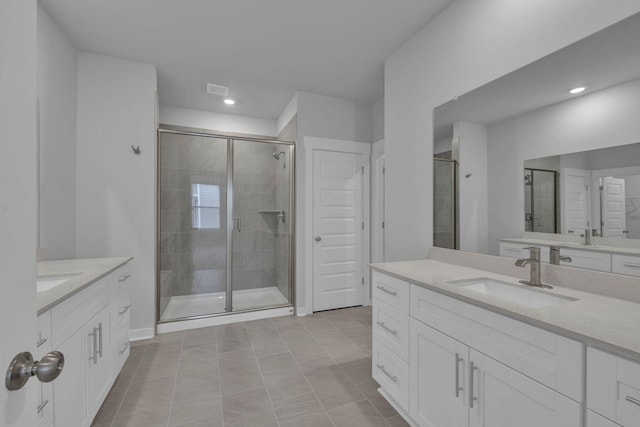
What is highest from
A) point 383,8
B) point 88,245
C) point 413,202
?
point 383,8

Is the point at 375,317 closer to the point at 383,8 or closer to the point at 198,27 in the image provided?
the point at 383,8

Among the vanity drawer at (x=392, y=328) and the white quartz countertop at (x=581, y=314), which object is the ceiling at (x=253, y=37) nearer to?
the white quartz countertop at (x=581, y=314)

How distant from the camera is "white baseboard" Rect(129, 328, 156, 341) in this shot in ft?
Result: 9.20

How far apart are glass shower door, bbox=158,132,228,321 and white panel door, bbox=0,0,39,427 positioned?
298 cm

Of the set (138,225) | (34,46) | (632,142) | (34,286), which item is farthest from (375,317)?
(138,225)

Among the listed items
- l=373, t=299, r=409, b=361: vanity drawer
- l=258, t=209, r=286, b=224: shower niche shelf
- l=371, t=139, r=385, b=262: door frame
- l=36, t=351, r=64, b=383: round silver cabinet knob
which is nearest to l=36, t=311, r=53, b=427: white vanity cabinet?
l=36, t=351, r=64, b=383: round silver cabinet knob

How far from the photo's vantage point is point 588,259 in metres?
1.36

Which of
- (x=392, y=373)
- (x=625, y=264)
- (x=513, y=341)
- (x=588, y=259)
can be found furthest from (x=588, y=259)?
(x=392, y=373)

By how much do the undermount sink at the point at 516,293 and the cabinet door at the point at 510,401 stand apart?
31cm

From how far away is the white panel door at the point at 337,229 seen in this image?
3.53m

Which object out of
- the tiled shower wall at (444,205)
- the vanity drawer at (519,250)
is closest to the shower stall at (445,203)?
the tiled shower wall at (444,205)

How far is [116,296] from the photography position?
1990 mm

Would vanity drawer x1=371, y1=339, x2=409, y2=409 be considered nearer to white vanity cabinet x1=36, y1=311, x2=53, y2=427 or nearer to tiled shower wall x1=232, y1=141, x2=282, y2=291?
white vanity cabinet x1=36, y1=311, x2=53, y2=427

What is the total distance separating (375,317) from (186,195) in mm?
2756
